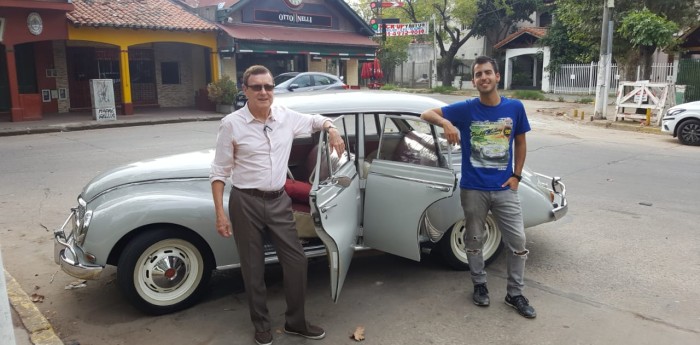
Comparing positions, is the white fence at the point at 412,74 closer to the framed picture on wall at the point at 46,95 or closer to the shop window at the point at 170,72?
the shop window at the point at 170,72

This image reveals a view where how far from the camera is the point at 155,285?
4074 millimetres

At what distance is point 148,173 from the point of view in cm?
431

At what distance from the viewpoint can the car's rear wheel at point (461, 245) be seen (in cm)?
475

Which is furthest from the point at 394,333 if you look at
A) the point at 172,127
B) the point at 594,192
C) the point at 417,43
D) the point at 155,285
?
the point at 417,43

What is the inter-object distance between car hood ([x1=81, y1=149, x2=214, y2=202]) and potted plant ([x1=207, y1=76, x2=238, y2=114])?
720 inches

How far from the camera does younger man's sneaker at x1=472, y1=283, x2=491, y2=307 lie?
13.7 ft

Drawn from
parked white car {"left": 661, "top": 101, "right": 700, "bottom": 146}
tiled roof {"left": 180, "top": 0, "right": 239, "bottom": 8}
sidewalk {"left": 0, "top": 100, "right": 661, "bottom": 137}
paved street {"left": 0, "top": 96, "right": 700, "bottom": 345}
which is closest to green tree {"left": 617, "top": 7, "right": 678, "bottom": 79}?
sidewalk {"left": 0, "top": 100, "right": 661, "bottom": 137}

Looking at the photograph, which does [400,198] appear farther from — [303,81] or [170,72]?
[170,72]

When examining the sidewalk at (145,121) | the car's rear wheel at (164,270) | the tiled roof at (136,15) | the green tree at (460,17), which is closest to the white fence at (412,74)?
the green tree at (460,17)

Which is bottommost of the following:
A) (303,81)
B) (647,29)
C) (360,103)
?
(360,103)

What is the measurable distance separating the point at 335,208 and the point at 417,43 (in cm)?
4619

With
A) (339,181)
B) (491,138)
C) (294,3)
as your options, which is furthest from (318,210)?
(294,3)

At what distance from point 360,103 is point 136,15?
765 inches

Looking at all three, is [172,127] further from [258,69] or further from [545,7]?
[545,7]
